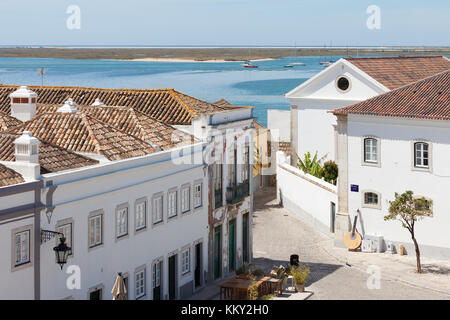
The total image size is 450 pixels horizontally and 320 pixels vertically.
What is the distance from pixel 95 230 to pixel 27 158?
10.4ft

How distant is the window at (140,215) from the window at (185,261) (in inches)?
125

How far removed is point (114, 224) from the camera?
85.0 feet

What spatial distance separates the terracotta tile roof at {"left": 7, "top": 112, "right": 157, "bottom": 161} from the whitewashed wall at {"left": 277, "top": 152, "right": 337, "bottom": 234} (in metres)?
14.8

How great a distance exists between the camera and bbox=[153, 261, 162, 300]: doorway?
28.6m

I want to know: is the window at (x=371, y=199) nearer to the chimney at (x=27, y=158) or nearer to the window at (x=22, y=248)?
the chimney at (x=27, y=158)

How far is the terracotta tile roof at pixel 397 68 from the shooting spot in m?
47.9

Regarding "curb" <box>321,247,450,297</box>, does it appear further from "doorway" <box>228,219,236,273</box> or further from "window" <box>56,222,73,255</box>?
"window" <box>56,222,73,255</box>

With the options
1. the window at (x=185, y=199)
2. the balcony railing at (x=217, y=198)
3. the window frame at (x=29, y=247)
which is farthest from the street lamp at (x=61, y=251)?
the balcony railing at (x=217, y=198)

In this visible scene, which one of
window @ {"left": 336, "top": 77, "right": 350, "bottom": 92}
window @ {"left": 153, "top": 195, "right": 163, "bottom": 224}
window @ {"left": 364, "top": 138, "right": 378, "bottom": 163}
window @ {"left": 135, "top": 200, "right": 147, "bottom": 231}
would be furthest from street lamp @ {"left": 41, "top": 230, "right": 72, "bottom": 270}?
window @ {"left": 336, "top": 77, "right": 350, "bottom": 92}

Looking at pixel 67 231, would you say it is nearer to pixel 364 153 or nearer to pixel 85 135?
pixel 85 135

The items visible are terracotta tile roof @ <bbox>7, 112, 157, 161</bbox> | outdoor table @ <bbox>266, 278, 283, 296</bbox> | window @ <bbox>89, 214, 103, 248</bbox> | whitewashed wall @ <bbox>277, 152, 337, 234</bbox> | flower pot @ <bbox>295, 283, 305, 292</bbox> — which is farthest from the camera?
whitewashed wall @ <bbox>277, 152, 337, 234</bbox>

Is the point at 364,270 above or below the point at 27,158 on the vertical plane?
below

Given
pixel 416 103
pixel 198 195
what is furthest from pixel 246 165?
pixel 416 103
